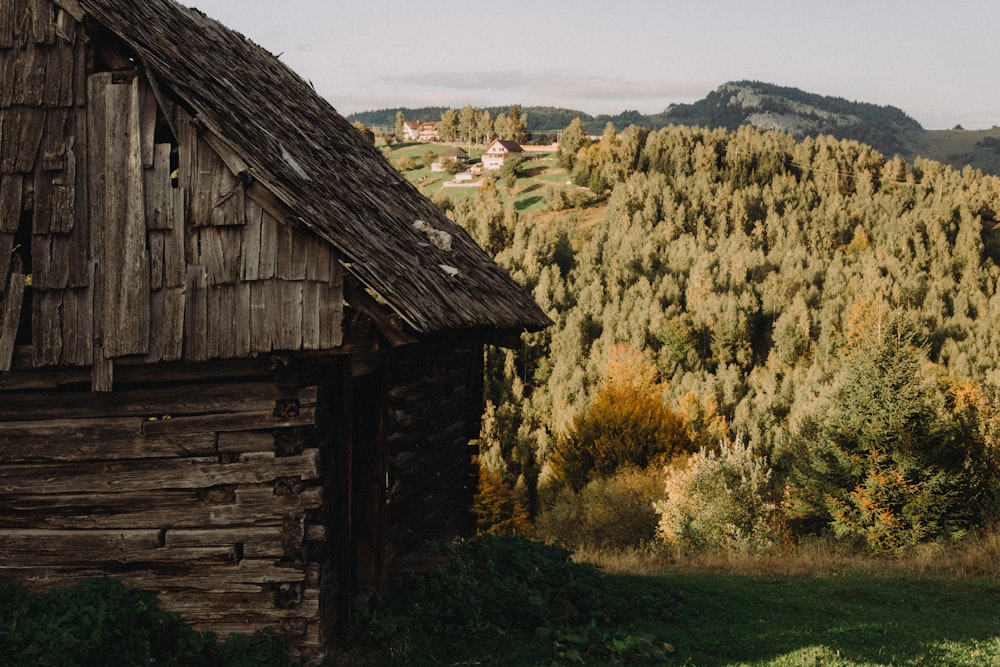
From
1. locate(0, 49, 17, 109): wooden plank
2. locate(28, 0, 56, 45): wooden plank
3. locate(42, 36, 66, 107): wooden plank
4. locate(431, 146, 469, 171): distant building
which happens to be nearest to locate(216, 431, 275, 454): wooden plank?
locate(42, 36, 66, 107): wooden plank

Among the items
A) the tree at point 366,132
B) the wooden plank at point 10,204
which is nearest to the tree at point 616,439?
the tree at point 366,132

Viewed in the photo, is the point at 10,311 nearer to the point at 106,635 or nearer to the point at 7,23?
the point at 7,23

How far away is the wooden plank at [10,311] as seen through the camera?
24.0ft

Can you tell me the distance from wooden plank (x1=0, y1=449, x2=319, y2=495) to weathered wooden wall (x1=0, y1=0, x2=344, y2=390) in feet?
2.99

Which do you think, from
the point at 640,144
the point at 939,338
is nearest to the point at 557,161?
the point at 640,144

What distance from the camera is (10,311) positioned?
7.32 metres

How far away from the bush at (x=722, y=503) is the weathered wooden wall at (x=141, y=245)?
89.5 feet

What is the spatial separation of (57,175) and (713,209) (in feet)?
329

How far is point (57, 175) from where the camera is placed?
7.41m

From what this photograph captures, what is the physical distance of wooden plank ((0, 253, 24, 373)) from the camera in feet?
24.0

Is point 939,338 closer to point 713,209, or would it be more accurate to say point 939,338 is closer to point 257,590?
point 713,209

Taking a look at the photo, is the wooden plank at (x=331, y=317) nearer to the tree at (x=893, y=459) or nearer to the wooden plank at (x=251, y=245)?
the wooden plank at (x=251, y=245)

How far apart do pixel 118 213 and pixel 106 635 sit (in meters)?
3.44

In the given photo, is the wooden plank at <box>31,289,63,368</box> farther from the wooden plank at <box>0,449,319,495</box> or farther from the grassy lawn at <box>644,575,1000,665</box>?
the grassy lawn at <box>644,575,1000,665</box>
